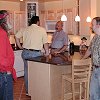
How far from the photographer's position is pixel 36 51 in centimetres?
537

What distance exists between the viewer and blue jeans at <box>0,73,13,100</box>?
10.9 feet

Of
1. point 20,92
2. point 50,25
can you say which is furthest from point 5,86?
point 50,25

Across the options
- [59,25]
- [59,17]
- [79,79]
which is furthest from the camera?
[59,17]

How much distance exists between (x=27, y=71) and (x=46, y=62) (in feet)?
3.01

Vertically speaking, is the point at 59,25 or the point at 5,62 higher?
the point at 59,25

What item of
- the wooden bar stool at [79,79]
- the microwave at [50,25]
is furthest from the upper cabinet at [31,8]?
the wooden bar stool at [79,79]

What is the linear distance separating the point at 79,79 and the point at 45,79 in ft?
1.97

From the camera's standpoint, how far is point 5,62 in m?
3.25

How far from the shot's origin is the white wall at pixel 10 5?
29.4 feet

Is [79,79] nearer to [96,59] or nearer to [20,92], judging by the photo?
[96,59]

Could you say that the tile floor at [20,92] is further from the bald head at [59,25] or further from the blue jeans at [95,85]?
the blue jeans at [95,85]

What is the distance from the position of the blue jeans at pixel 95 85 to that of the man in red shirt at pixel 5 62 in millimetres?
1121

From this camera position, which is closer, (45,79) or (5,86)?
(5,86)

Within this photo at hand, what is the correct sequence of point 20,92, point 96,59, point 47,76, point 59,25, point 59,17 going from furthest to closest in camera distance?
point 59,17, point 59,25, point 20,92, point 47,76, point 96,59
